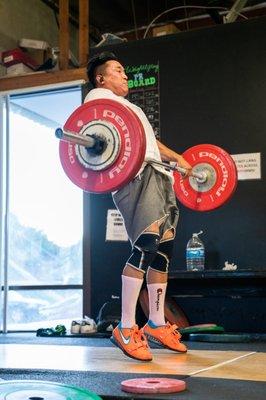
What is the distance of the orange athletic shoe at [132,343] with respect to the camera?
2.28m

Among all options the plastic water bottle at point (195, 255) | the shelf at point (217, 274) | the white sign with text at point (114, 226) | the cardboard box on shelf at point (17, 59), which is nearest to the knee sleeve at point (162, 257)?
the shelf at point (217, 274)

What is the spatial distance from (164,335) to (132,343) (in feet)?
0.90

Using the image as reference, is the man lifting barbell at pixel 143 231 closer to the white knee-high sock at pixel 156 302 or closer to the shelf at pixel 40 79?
the white knee-high sock at pixel 156 302

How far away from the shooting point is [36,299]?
223 inches

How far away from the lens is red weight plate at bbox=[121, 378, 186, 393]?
1572mm

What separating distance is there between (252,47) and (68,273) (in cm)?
281

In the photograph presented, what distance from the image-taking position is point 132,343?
2309mm

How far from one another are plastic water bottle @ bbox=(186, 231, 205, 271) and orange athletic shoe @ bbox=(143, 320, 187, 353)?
4.69 ft

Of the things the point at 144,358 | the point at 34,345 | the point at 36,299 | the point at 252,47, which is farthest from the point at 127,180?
the point at 36,299

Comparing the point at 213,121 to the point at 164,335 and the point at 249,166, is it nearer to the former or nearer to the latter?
the point at 249,166

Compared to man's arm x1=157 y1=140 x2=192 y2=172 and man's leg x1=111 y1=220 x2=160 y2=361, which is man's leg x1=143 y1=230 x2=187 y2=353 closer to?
man's leg x1=111 y1=220 x2=160 y2=361

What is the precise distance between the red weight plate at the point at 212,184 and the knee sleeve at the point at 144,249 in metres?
0.79

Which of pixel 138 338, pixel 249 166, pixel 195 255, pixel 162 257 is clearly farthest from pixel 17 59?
pixel 138 338

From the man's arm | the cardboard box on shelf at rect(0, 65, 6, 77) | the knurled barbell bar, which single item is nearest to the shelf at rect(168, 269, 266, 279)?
the man's arm
